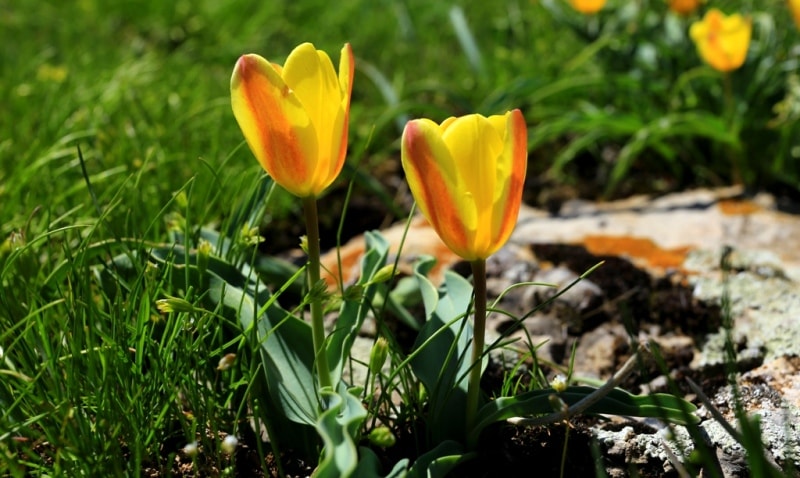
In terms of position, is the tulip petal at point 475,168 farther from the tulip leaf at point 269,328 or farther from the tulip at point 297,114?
the tulip leaf at point 269,328

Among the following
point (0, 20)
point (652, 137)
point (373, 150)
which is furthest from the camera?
point (0, 20)

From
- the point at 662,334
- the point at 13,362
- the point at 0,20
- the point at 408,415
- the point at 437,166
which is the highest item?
the point at 0,20

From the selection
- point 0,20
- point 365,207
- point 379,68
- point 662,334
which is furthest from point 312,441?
point 0,20

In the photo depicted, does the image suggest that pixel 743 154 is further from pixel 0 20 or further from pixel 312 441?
pixel 0 20

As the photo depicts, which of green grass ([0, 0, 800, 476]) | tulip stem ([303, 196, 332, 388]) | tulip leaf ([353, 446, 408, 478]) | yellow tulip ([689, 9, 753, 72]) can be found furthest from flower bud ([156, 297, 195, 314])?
yellow tulip ([689, 9, 753, 72])

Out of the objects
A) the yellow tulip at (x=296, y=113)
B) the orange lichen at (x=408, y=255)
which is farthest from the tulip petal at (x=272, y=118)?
the orange lichen at (x=408, y=255)

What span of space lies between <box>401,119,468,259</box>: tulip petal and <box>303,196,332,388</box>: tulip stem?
177 mm

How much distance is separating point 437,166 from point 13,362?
0.87 metres

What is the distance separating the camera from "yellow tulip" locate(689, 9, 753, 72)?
2553mm

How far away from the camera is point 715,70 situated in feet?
9.21

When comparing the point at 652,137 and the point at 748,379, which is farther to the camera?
the point at 652,137

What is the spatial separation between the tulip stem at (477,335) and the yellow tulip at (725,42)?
167 centimetres

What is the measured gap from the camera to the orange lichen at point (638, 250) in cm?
222

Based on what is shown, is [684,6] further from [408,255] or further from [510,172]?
[510,172]
